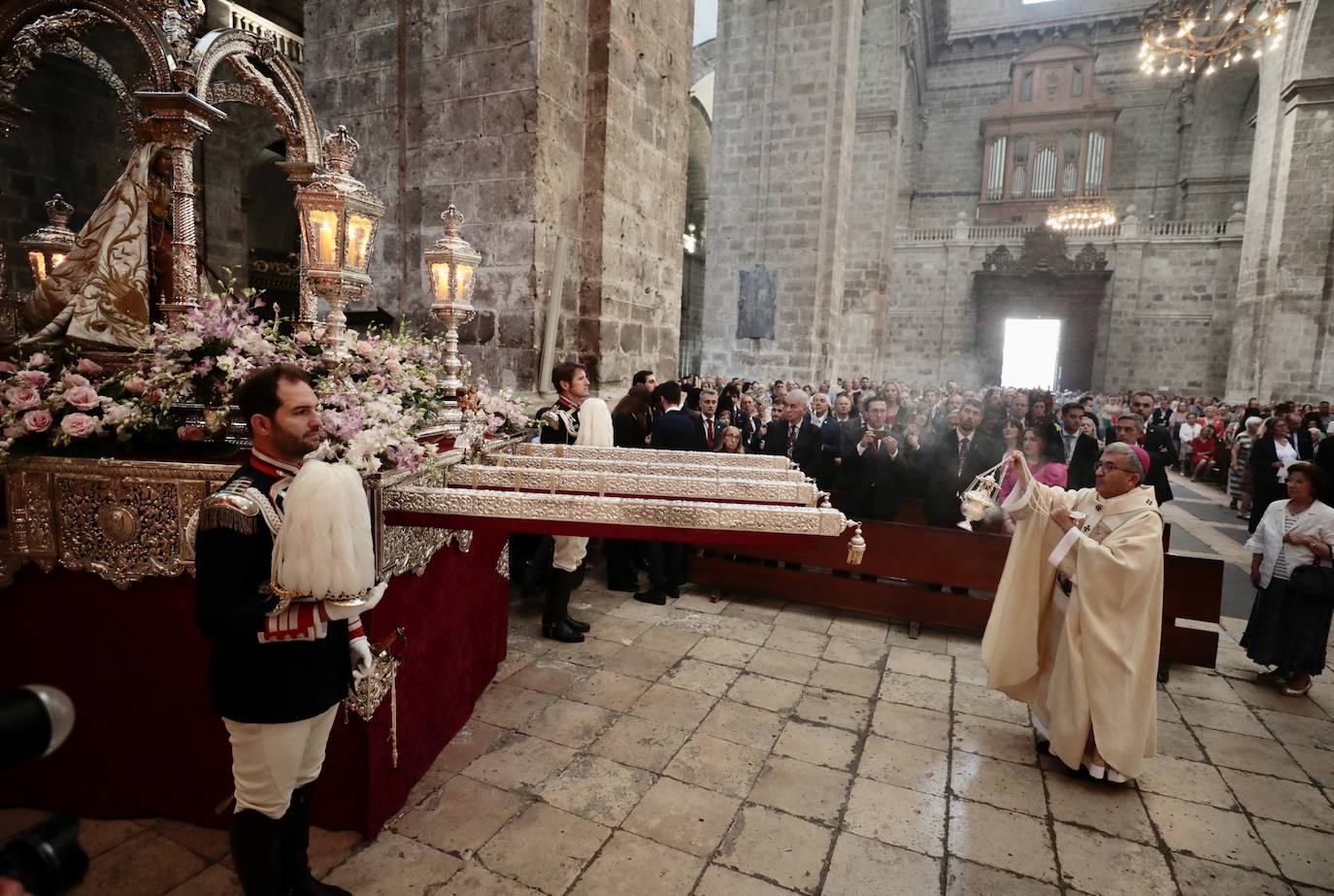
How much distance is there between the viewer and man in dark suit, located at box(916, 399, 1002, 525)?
6070 mm

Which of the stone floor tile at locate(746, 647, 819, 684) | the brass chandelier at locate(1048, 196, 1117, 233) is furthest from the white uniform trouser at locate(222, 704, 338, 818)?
the brass chandelier at locate(1048, 196, 1117, 233)

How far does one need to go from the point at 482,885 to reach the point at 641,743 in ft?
3.89

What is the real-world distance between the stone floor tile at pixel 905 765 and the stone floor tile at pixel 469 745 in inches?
75.1

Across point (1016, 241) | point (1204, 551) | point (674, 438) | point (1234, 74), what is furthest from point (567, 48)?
point (1234, 74)

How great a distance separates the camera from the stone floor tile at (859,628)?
17.5ft

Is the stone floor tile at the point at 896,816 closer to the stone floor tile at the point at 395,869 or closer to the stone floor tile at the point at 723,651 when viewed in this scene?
the stone floor tile at the point at 723,651

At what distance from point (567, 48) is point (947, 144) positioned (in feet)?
92.1

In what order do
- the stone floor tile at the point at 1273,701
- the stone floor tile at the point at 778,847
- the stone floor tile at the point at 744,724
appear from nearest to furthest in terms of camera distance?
the stone floor tile at the point at 778,847 < the stone floor tile at the point at 744,724 < the stone floor tile at the point at 1273,701

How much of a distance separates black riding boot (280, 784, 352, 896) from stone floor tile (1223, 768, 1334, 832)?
162 inches

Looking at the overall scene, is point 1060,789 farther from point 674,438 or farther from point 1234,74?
point 1234,74

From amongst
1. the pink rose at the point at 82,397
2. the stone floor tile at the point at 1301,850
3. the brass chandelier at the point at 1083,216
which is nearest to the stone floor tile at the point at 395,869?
the pink rose at the point at 82,397

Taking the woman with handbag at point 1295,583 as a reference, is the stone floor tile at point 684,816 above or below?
below

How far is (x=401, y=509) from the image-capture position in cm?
268

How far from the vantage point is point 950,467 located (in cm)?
616
